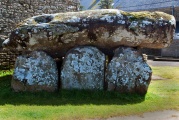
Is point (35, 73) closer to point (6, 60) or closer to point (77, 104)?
point (77, 104)

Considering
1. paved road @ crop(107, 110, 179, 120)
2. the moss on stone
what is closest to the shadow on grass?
paved road @ crop(107, 110, 179, 120)

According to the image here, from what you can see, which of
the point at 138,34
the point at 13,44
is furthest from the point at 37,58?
the point at 138,34

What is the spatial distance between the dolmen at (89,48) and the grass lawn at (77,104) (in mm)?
302

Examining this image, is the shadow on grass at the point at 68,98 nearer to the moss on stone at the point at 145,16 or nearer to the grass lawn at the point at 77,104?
the grass lawn at the point at 77,104

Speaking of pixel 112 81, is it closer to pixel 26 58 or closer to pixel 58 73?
pixel 58 73

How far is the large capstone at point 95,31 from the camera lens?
788 cm

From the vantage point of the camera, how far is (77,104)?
689 centimetres

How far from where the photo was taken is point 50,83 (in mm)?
7750

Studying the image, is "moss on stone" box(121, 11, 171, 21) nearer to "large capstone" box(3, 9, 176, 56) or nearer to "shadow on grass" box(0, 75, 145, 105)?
"large capstone" box(3, 9, 176, 56)

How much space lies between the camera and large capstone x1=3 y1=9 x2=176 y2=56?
788cm

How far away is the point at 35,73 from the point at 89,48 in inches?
62.5

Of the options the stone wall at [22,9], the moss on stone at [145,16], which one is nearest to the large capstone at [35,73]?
the moss on stone at [145,16]

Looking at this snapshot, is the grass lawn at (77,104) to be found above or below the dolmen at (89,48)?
below

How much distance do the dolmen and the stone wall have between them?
4371 mm
